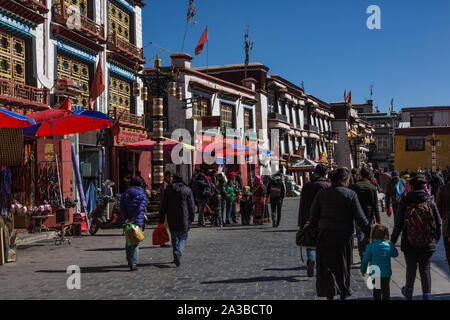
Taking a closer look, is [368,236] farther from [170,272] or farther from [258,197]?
[258,197]

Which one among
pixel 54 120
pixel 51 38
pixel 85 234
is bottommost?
pixel 85 234

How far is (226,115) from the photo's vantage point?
35938mm

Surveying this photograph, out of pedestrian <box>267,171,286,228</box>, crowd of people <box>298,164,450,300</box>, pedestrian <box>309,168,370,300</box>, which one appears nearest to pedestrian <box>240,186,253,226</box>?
pedestrian <box>267,171,286,228</box>

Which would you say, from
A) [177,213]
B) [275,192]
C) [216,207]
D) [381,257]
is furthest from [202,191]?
[381,257]

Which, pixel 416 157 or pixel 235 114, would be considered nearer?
pixel 235 114

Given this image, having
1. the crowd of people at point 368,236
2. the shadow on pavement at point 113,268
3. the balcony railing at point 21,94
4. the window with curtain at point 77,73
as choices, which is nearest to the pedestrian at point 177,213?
the shadow on pavement at point 113,268

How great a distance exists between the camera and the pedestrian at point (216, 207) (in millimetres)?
16328

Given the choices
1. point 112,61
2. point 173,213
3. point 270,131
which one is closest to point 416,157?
point 270,131

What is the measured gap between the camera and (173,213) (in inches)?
365

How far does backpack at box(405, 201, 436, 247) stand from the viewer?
229 inches

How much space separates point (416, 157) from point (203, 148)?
142 ft

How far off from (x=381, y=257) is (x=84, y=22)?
662 inches

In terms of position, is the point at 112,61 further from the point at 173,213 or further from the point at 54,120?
the point at 173,213
